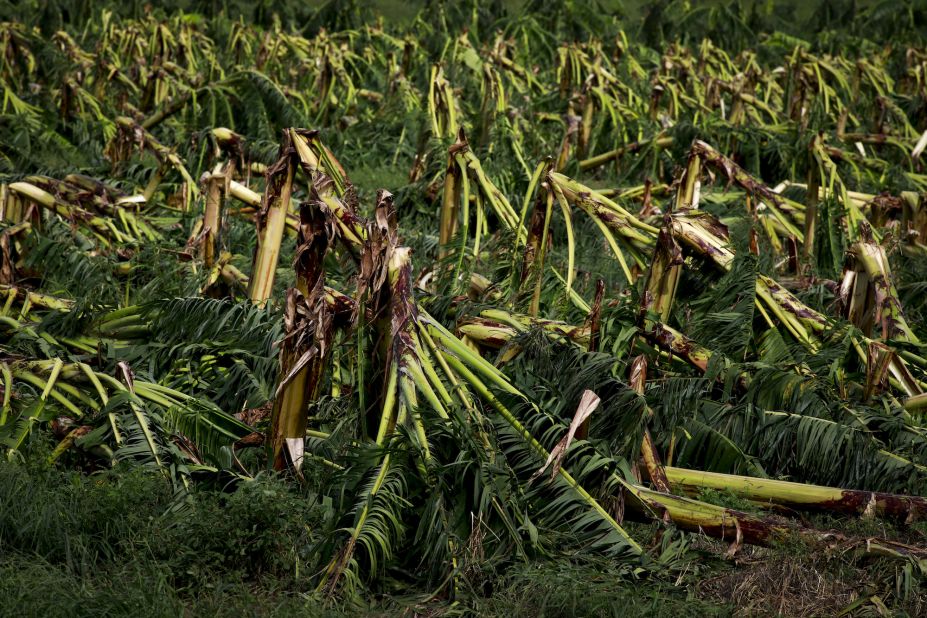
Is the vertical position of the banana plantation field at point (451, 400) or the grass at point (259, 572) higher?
the banana plantation field at point (451, 400)

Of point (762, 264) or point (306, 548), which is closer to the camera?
point (306, 548)

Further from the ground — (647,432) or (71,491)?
(647,432)

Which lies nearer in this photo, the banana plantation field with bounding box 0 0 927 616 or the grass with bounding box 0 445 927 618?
the grass with bounding box 0 445 927 618

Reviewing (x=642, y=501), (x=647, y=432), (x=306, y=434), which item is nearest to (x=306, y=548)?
(x=306, y=434)

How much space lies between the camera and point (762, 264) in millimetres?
5336

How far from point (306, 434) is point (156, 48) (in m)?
11.2

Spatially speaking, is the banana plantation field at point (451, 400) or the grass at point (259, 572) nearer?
the grass at point (259, 572)

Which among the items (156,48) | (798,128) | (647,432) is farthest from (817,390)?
(156,48)

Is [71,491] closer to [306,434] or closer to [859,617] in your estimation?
[306,434]

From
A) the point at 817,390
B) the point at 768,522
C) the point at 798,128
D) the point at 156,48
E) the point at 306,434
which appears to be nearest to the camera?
the point at 768,522

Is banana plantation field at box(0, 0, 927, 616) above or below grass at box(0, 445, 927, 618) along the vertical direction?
above

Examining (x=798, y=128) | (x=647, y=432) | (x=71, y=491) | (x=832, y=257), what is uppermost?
(x=798, y=128)

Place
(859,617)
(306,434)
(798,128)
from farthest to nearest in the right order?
(798,128) < (306,434) < (859,617)

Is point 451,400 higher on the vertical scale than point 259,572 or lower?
higher
